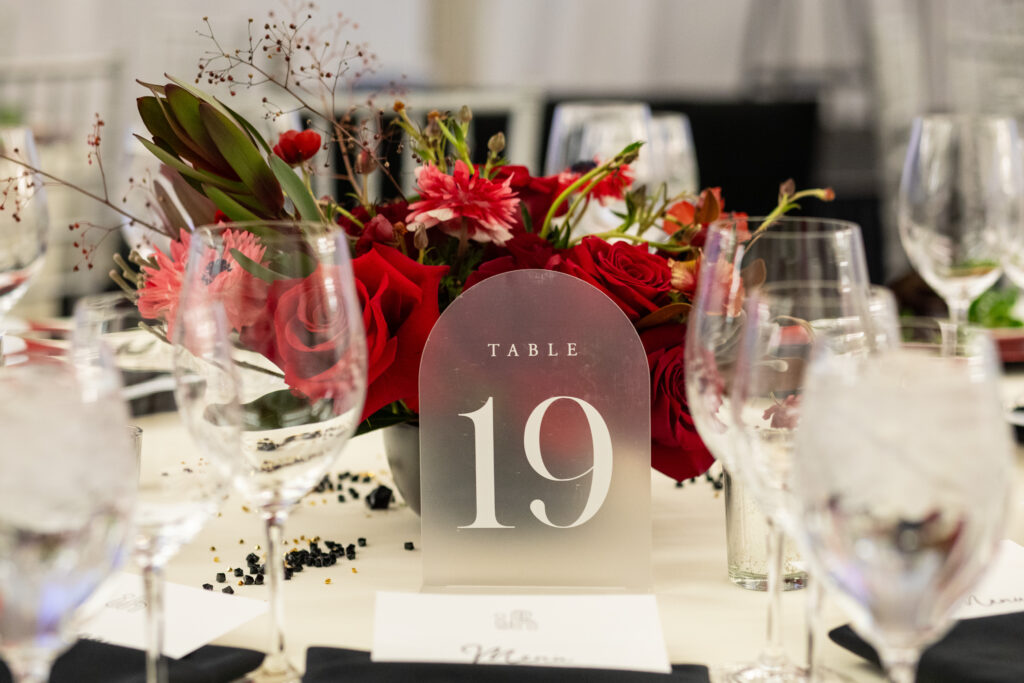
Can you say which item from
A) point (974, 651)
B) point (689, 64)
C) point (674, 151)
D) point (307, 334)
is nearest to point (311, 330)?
point (307, 334)

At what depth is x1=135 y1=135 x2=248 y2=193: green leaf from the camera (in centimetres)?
85

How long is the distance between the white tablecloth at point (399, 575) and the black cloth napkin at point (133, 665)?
1.7 inches

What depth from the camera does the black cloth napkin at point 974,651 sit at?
25.7 inches

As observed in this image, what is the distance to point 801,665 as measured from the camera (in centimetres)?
69

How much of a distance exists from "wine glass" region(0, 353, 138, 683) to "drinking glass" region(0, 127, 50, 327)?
0.59 metres

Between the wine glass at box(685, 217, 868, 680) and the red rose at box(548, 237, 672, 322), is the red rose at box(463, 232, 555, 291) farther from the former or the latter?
the wine glass at box(685, 217, 868, 680)

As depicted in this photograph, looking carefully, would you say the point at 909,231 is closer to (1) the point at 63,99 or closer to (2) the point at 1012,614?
(2) the point at 1012,614

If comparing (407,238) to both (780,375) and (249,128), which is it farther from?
(780,375)

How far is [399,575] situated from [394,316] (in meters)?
0.20

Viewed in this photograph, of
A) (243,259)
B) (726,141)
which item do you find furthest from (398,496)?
(726,141)

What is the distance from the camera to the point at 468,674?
25.7 inches

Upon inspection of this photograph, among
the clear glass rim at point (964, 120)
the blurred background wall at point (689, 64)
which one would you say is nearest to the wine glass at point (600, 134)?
the clear glass rim at point (964, 120)

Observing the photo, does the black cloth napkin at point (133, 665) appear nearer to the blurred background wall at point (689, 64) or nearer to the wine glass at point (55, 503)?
the wine glass at point (55, 503)

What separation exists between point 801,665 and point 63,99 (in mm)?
4652
